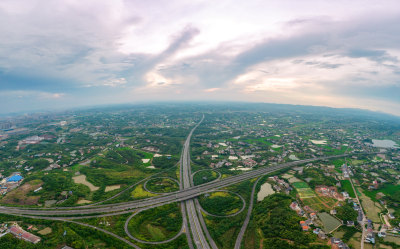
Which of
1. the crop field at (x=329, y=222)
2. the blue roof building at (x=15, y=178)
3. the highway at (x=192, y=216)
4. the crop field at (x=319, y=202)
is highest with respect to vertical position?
the blue roof building at (x=15, y=178)

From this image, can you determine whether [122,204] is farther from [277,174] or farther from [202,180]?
[277,174]

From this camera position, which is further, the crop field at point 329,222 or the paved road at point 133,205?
the paved road at point 133,205

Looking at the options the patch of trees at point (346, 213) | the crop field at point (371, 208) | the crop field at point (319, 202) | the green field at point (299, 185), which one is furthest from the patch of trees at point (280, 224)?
the crop field at point (371, 208)

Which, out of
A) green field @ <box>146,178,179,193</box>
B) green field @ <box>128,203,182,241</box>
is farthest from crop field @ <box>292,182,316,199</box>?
green field @ <box>146,178,179,193</box>

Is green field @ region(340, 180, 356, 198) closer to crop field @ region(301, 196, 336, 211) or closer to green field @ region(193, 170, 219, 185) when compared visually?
crop field @ region(301, 196, 336, 211)

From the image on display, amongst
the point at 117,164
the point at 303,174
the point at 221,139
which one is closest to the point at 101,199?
the point at 117,164

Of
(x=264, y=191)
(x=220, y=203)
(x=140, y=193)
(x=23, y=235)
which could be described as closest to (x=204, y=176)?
(x=220, y=203)

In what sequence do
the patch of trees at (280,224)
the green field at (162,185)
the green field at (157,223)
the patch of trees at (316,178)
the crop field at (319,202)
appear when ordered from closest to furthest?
the patch of trees at (280,224)
the green field at (157,223)
the crop field at (319,202)
the green field at (162,185)
the patch of trees at (316,178)

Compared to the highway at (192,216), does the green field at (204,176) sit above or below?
above

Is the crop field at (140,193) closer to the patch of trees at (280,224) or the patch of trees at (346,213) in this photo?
the patch of trees at (280,224)
